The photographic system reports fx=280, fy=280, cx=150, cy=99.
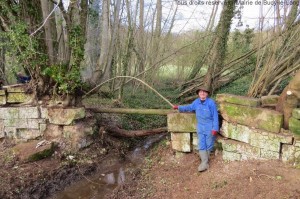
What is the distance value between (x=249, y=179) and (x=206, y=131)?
1200 mm

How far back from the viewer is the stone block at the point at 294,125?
14.3 ft

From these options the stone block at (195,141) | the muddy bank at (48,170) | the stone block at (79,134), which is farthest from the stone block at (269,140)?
the stone block at (79,134)

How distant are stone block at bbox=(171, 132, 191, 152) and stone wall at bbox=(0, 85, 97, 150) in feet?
7.68

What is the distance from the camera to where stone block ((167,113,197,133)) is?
578 cm

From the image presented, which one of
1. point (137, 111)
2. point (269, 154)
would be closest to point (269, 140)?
point (269, 154)

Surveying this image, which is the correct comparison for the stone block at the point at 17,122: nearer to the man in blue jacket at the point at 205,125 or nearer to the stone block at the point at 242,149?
the man in blue jacket at the point at 205,125

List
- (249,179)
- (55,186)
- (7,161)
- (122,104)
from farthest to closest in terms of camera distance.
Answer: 1. (122,104)
2. (7,161)
3. (55,186)
4. (249,179)

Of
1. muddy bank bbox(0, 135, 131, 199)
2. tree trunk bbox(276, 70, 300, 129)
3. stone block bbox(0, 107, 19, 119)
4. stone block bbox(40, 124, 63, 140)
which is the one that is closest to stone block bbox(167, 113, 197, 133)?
tree trunk bbox(276, 70, 300, 129)

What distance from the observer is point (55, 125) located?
6855 mm

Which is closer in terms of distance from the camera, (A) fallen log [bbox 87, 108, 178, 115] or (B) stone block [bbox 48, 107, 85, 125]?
(A) fallen log [bbox 87, 108, 178, 115]

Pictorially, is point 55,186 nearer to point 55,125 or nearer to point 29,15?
point 55,125

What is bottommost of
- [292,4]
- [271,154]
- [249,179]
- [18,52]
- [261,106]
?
[249,179]

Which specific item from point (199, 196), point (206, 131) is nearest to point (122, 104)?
point (206, 131)

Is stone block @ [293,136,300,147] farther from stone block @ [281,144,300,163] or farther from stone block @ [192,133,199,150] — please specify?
stone block @ [192,133,199,150]
